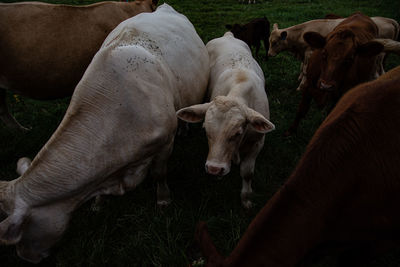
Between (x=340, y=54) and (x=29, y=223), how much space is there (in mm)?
4007

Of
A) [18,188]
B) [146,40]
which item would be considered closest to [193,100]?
[146,40]

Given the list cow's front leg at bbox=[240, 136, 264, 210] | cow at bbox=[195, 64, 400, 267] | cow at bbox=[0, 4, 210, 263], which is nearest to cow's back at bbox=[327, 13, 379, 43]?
cow's front leg at bbox=[240, 136, 264, 210]

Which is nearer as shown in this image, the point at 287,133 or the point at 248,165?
the point at 248,165

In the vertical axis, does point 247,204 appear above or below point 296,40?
below

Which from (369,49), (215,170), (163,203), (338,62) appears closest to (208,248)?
(215,170)

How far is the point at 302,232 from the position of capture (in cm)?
138

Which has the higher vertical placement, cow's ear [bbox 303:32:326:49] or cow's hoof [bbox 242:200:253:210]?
cow's ear [bbox 303:32:326:49]

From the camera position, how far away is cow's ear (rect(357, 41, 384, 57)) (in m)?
3.52

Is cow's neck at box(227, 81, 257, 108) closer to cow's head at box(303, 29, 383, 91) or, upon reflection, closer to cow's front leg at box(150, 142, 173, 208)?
cow's front leg at box(150, 142, 173, 208)

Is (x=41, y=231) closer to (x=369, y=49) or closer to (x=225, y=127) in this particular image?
(x=225, y=127)

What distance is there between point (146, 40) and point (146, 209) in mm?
2019

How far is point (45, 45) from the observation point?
11.9 feet

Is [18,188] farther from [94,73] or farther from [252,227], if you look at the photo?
[252,227]

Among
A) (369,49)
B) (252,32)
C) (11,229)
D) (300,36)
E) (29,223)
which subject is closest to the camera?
(11,229)
